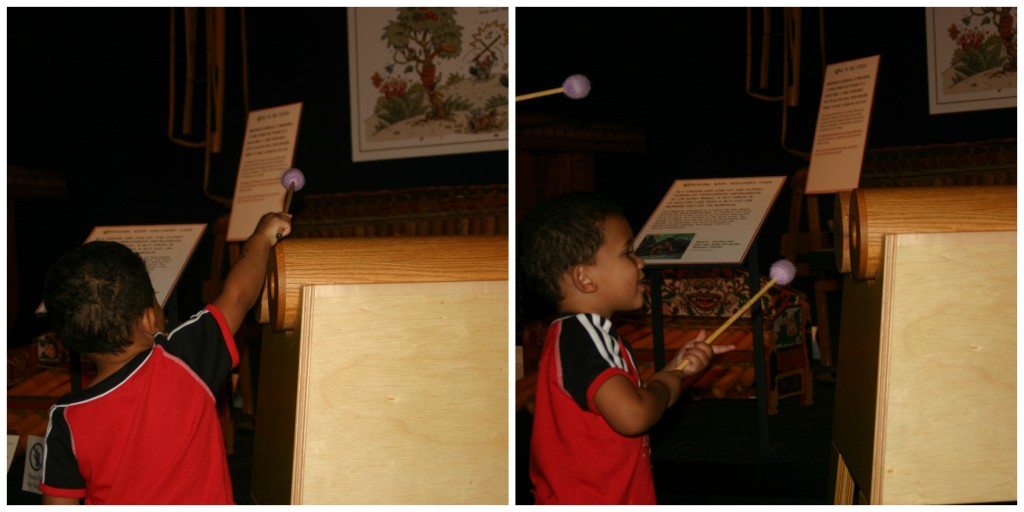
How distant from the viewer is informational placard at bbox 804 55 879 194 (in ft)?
A: 16.1

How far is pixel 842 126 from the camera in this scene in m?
5.05

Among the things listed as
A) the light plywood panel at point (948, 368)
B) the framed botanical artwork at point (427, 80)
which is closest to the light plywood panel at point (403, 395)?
the light plywood panel at point (948, 368)

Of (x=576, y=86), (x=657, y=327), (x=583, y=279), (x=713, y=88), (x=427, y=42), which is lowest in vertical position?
(x=657, y=327)

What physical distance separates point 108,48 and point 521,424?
15.9 feet

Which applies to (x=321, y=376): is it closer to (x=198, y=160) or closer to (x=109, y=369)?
(x=109, y=369)

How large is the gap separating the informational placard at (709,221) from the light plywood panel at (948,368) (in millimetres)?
1299

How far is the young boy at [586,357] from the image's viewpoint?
1.59m

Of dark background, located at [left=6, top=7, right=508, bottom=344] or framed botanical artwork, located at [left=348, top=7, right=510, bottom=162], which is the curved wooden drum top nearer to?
framed botanical artwork, located at [left=348, top=7, right=510, bottom=162]

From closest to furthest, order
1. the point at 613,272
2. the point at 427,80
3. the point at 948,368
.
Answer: the point at 613,272
the point at 948,368
the point at 427,80

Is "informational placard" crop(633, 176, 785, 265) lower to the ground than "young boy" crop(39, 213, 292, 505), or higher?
higher

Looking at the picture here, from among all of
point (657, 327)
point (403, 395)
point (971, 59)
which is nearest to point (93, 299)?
point (403, 395)

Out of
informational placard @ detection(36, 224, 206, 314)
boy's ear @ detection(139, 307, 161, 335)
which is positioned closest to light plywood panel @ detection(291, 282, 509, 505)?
boy's ear @ detection(139, 307, 161, 335)

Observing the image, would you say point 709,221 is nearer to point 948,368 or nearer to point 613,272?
point 948,368

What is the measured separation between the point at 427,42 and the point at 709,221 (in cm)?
305
